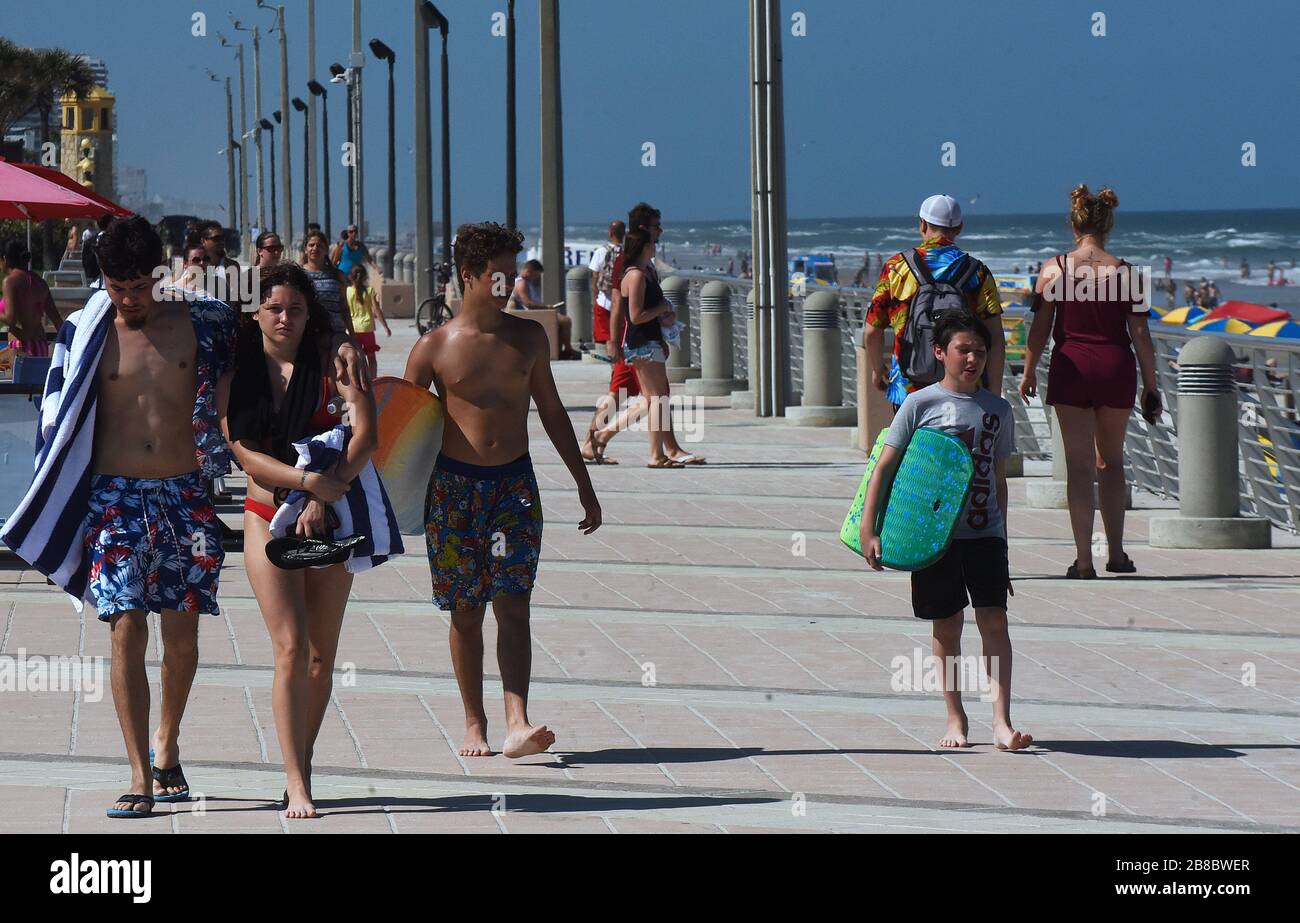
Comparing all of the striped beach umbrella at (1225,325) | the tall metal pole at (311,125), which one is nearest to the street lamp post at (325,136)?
the tall metal pole at (311,125)

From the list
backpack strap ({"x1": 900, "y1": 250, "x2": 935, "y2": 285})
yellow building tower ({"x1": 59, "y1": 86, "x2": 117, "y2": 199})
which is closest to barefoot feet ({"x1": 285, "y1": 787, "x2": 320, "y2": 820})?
backpack strap ({"x1": 900, "y1": 250, "x2": 935, "y2": 285})

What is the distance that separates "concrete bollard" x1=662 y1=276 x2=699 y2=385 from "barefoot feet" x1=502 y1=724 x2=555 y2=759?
1658 centimetres

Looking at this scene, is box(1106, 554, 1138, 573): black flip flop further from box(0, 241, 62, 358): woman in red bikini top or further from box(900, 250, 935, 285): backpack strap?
box(0, 241, 62, 358): woman in red bikini top

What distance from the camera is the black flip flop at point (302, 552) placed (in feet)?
18.1

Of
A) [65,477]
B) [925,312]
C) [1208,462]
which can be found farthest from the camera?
[1208,462]

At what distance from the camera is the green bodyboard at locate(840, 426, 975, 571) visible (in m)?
6.54

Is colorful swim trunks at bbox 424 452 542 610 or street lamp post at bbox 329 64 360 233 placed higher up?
street lamp post at bbox 329 64 360 233

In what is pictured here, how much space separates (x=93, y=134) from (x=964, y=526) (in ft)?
454

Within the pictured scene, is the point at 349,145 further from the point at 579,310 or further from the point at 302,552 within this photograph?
the point at 302,552

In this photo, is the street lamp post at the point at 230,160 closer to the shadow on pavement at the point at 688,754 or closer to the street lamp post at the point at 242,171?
the street lamp post at the point at 242,171

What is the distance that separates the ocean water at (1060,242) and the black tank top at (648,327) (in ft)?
192

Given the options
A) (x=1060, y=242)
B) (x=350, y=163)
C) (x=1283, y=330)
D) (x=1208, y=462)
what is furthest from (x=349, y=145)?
(x=1060, y=242)

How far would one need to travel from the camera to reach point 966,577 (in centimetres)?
669
